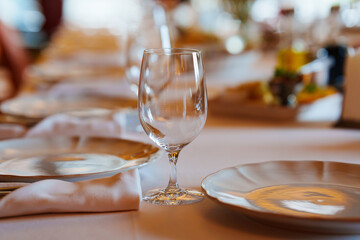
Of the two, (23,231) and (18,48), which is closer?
(23,231)

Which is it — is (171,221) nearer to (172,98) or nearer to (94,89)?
(172,98)

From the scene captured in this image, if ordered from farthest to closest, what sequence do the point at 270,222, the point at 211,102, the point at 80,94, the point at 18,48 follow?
the point at 18,48
the point at 80,94
the point at 211,102
the point at 270,222

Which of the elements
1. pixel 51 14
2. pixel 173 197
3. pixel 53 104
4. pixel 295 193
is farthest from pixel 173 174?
pixel 51 14

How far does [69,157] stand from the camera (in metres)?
0.76

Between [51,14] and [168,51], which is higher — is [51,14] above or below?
above

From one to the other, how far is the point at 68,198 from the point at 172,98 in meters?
0.16

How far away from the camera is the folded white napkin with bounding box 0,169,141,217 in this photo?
1.73 feet

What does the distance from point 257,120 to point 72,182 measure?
0.72 metres

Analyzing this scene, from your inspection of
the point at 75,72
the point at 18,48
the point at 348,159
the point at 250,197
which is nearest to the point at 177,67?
the point at 250,197

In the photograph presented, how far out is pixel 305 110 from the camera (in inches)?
48.5

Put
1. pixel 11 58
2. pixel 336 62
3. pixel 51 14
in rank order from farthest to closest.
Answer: pixel 51 14, pixel 11 58, pixel 336 62

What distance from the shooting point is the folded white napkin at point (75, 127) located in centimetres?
95

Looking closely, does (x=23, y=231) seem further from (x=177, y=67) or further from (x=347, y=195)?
(x=347, y=195)

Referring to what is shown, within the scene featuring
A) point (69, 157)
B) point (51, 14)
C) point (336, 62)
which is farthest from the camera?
point (51, 14)
